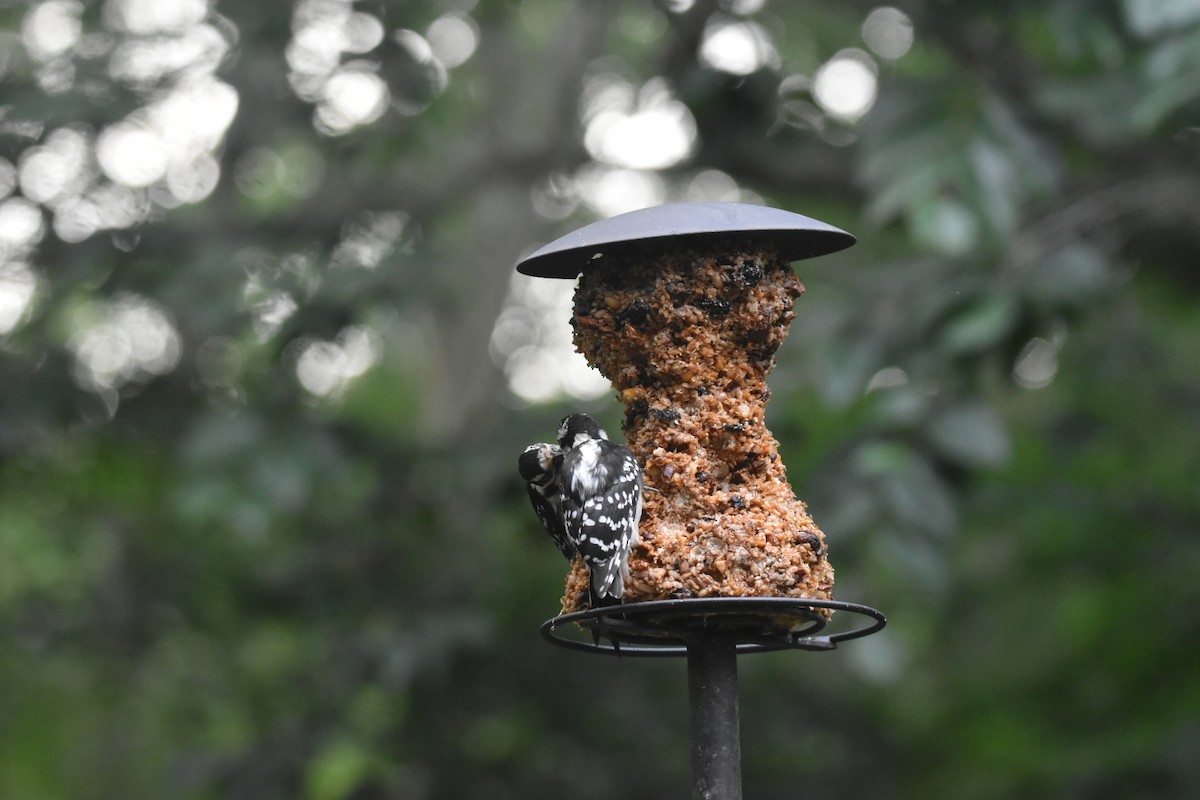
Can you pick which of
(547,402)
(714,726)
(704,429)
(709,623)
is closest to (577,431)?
(704,429)

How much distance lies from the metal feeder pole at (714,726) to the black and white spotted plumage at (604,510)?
217 mm

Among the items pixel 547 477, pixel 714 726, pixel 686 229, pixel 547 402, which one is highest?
pixel 547 402

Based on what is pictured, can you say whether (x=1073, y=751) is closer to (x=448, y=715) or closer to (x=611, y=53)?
(x=448, y=715)

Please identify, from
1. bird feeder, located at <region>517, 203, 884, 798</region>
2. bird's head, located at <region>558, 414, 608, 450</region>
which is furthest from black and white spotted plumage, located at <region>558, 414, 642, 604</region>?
bird's head, located at <region>558, 414, 608, 450</region>

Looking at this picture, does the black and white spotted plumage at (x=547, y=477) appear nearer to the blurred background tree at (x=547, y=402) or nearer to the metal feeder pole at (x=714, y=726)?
the metal feeder pole at (x=714, y=726)

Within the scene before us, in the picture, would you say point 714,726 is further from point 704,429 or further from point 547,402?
point 547,402

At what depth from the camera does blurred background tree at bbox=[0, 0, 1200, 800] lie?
5367 mm

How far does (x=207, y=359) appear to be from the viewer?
8.47 m

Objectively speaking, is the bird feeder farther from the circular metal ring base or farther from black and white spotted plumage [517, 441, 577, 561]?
black and white spotted plumage [517, 441, 577, 561]

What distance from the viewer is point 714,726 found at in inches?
108

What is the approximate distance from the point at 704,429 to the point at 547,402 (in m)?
5.89

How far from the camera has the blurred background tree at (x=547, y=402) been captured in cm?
537

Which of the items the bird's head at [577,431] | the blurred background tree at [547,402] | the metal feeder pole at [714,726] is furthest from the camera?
the blurred background tree at [547,402]

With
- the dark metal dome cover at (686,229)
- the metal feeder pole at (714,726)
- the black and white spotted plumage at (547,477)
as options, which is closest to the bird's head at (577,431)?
the black and white spotted plumage at (547,477)
